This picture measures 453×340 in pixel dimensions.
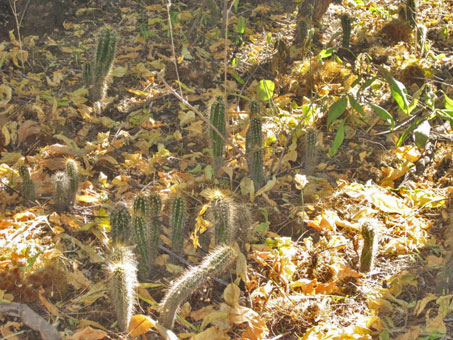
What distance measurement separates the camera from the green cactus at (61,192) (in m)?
2.56

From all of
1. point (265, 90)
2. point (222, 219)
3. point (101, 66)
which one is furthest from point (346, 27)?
point (222, 219)

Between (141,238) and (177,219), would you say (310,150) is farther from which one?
(141,238)

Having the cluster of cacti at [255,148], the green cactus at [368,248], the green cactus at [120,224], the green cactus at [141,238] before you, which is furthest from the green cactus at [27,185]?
the green cactus at [368,248]

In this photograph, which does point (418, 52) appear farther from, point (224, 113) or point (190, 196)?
point (190, 196)

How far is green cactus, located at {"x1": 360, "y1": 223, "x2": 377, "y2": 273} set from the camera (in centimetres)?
226

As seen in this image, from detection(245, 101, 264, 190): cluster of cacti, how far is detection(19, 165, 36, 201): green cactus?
1147 mm

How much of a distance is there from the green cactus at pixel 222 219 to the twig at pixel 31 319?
79cm

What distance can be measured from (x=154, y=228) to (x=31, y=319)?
65 centimetres

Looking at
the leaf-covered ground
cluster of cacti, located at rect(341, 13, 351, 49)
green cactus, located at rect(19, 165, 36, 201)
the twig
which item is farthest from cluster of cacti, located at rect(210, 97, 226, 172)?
cluster of cacti, located at rect(341, 13, 351, 49)

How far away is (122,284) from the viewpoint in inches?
77.8

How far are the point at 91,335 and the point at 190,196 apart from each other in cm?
96

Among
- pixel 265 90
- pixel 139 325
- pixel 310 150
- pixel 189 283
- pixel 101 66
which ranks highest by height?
pixel 101 66

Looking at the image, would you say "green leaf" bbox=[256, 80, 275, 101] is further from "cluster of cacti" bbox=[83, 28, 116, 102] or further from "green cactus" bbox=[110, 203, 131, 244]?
"green cactus" bbox=[110, 203, 131, 244]

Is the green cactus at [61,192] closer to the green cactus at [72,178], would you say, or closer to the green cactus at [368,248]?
the green cactus at [72,178]
